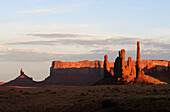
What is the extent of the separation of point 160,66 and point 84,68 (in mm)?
40769

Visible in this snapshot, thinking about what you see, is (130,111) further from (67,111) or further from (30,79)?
(30,79)

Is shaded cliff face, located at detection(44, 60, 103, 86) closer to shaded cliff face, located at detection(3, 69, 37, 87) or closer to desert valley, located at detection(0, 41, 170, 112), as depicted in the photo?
desert valley, located at detection(0, 41, 170, 112)

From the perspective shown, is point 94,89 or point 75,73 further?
point 75,73

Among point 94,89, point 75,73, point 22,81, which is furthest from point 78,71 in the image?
point 94,89

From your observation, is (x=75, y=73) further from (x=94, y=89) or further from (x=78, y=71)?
(x=94, y=89)

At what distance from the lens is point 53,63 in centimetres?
17212

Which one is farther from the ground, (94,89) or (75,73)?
(75,73)

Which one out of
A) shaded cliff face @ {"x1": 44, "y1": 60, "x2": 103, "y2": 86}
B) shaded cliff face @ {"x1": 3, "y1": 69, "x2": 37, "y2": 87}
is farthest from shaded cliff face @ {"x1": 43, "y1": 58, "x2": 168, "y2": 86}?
shaded cliff face @ {"x1": 3, "y1": 69, "x2": 37, "y2": 87}

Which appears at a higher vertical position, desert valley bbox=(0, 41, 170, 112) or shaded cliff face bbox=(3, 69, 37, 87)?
desert valley bbox=(0, 41, 170, 112)

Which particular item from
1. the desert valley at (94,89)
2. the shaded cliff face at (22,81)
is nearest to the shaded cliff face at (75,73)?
the desert valley at (94,89)

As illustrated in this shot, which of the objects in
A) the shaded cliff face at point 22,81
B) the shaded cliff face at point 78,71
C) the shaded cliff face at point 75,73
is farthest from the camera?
the shaded cliff face at point 78,71

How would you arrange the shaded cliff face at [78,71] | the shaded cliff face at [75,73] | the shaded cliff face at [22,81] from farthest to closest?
the shaded cliff face at [78,71]
the shaded cliff face at [75,73]
the shaded cliff face at [22,81]

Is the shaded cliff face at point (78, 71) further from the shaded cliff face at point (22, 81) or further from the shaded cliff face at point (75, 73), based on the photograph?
the shaded cliff face at point (22, 81)

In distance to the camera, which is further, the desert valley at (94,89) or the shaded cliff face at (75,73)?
the shaded cliff face at (75,73)
